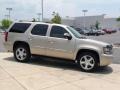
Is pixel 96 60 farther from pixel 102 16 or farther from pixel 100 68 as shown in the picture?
pixel 102 16

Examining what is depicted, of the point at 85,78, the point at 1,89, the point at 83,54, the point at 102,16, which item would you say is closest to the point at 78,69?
the point at 83,54

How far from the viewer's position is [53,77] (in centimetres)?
927

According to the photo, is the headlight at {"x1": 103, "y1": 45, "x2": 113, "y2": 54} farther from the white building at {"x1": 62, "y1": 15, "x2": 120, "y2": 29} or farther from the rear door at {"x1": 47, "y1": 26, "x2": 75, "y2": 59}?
the white building at {"x1": 62, "y1": 15, "x2": 120, "y2": 29}

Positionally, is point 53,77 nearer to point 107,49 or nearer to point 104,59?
point 104,59

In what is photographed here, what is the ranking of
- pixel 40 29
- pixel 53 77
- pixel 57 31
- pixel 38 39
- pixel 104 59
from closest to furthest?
pixel 53 77 → pixel 104 59 → pixel 57 31 → pixel 38 39 → pixel 40 29

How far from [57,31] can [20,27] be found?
185 cm

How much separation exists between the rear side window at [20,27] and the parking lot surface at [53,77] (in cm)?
137

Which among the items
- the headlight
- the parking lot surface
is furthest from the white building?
the headlight

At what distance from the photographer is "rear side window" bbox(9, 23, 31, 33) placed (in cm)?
1219

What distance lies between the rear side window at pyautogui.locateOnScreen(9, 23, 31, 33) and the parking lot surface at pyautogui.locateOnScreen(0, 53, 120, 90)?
1.37 m

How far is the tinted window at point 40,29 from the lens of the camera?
11.7 meters

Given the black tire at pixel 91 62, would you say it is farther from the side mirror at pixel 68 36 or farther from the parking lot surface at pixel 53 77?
the side mirror at pixel 68 36

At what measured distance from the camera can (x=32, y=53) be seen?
12.0 m

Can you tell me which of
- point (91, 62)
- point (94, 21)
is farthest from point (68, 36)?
point (94, 21)
